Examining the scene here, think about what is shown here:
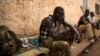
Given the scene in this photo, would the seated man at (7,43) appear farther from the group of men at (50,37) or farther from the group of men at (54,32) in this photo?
the group of men at (54,32)

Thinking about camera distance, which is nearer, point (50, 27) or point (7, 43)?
point (7, 43)

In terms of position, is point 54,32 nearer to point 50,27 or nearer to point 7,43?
point 50,27

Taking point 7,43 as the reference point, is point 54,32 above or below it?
below

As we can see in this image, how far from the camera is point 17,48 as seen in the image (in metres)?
5.26

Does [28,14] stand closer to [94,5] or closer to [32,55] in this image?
[32,55]

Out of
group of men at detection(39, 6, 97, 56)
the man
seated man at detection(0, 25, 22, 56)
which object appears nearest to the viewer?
seated man at detection(0, 25, 22, 56)

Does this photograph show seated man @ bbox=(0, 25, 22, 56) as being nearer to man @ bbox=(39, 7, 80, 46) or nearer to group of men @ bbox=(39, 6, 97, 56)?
group of men @ bbox=(39, 6, 97, 56)

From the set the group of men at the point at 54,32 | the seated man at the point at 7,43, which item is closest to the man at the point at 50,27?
the group of men at the point at 54,32

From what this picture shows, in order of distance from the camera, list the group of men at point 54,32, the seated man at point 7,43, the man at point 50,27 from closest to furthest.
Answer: the seated man at point 7,43 < the group of men at point 54,32 < the man at point 50,27

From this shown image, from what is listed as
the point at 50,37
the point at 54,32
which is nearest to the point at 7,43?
the point at 50,37

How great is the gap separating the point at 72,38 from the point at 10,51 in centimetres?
295

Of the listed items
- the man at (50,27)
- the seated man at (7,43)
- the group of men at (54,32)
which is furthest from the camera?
the man at (50,27)

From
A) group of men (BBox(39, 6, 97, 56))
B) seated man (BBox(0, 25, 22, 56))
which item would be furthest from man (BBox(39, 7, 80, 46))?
seated man (BBox(0, 25, 22, 56))

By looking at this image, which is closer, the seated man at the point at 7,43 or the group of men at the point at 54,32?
the seated man at the point at 7,43
